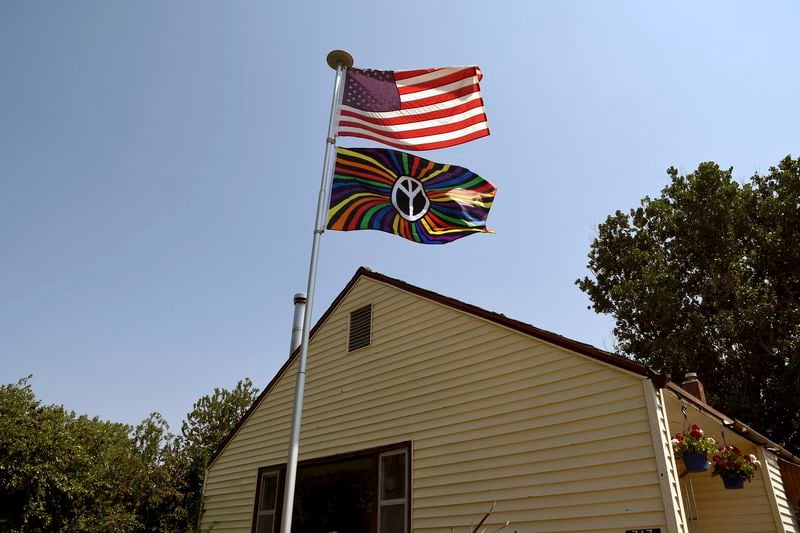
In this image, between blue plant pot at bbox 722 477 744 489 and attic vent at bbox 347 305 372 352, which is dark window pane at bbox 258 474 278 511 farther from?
blue plant pot at bbox 722 477 744 489


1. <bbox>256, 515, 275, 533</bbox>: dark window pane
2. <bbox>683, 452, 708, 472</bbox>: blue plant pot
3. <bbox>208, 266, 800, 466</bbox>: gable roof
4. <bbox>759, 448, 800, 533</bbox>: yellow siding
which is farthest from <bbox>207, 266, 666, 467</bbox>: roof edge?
<bbox>759, 448, 800, 533</bbox>: yellow siding

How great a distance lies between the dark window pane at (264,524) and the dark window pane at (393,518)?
3.21 metres

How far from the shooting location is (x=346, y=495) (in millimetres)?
10117

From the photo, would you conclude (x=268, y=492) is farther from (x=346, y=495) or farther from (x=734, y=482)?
(x=734, y=482)

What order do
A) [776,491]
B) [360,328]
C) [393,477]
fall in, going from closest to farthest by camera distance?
[776,491], [393,477], [360,328]

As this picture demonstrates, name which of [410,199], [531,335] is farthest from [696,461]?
[410,199]

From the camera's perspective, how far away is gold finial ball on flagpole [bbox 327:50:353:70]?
7641 millimetres

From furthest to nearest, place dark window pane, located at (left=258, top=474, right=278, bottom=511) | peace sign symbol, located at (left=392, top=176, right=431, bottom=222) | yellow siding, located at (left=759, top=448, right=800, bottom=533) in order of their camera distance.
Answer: dark window pane, located at (left=258, top=474, right=278, bottom=511) → yellow siding, located at (left=759, top=448, right=800, bottom=533) → peace sign symbol, located at (left=392, top=176, right=431, bottom=222)

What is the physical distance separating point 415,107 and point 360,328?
5219 mm

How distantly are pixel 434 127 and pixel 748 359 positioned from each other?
21.1 meters

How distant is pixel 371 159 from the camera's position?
7.79 m

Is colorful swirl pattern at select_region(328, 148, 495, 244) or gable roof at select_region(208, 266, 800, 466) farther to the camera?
colorful swirl pattern at select_region(328, 148, 495, 244)

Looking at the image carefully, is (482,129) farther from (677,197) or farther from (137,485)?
(677,197)

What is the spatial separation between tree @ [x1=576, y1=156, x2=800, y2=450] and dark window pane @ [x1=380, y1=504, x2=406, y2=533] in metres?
17.4
